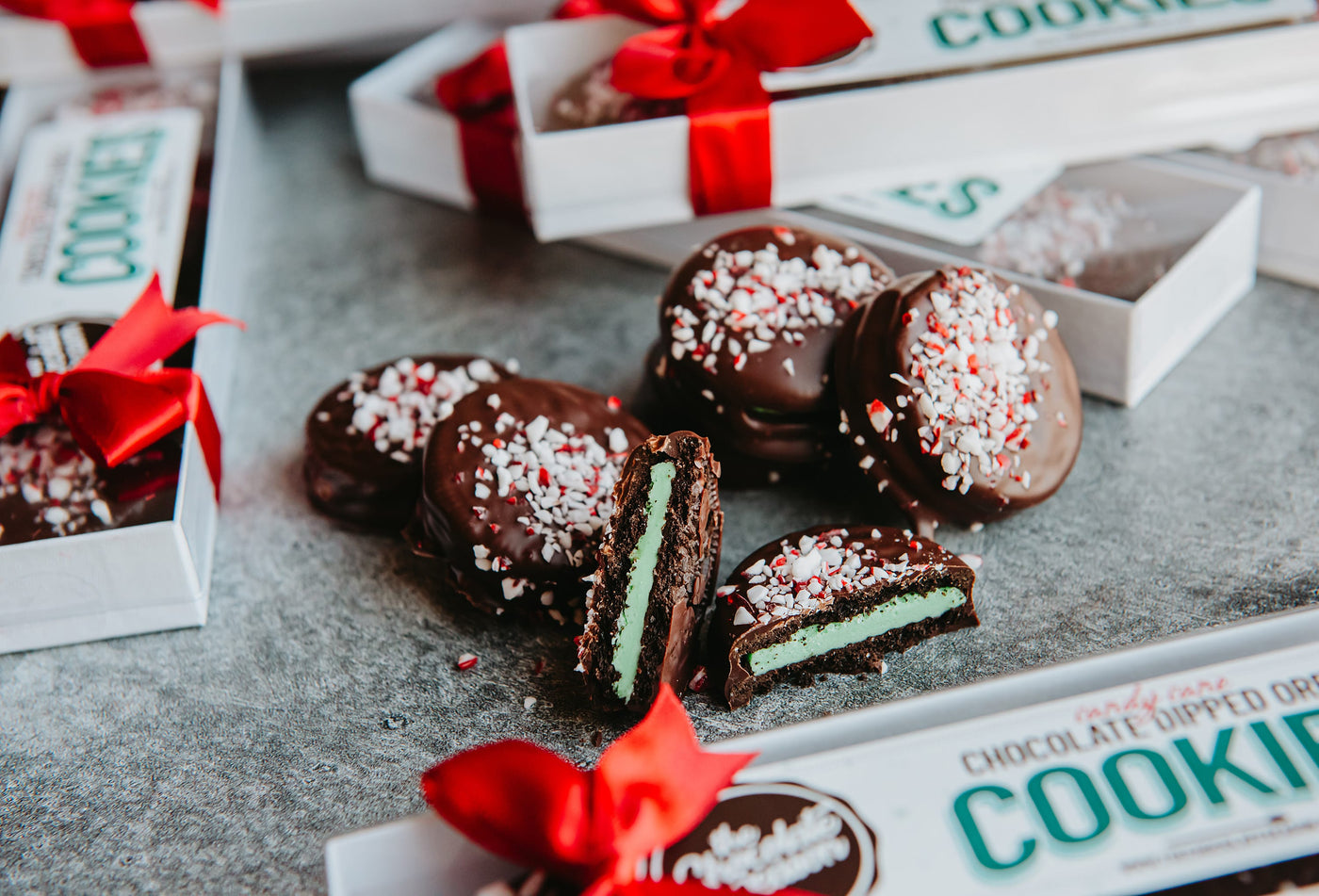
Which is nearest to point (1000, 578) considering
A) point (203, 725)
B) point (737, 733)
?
point (737, 733)

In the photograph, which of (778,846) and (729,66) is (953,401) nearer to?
(778,846)

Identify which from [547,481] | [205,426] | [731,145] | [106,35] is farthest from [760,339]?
[106,35]

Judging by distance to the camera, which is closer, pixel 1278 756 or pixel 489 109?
pixel 1278 756

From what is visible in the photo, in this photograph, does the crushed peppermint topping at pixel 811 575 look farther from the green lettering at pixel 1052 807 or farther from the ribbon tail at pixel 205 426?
the ribbon tail at pixel 205 426

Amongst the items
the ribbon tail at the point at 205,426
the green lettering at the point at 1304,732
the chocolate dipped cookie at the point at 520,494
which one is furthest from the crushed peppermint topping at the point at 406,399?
the green lettering at the point at 1304,732

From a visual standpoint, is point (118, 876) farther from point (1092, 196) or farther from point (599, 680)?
point (1092, 196)

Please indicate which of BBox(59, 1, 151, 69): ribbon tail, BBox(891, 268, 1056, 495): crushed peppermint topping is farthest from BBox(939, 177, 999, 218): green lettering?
BBox(59, 1, 151, 69): ribbon tail
